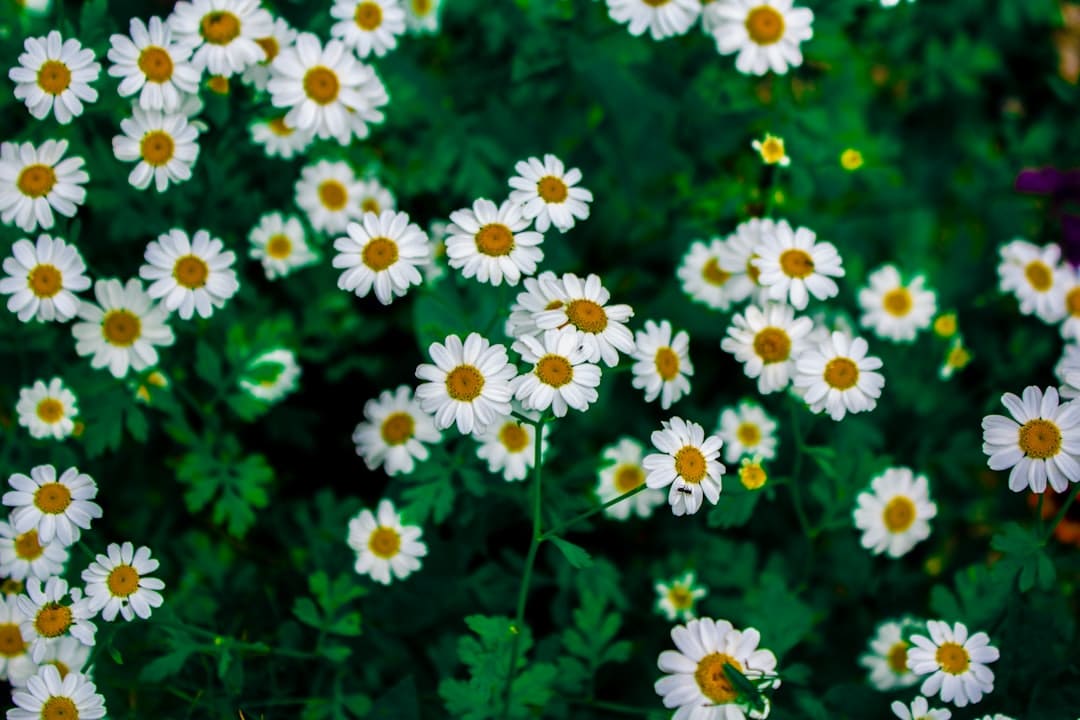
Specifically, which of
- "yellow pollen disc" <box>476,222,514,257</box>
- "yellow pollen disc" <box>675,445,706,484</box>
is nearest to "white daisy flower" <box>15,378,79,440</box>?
"yellow pollen disc" <box>476,222,514,257</box>

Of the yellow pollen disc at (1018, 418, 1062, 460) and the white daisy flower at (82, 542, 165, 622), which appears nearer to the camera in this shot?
the white daisy flower at (82, 542, 165, 622)

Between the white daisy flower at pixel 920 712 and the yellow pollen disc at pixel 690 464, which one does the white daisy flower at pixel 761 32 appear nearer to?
the yellow pollen disc at pixel 690 464

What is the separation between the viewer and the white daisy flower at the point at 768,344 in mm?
2908

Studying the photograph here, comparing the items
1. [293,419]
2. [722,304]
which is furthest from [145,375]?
[722,304]

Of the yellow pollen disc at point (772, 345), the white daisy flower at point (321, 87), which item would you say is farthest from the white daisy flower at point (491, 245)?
the yellow pollen disc at point (772, 345)

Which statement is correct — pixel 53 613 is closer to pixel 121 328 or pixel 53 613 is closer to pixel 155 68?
pixel 121 328

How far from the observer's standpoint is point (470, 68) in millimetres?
4230

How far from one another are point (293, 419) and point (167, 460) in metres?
0.47

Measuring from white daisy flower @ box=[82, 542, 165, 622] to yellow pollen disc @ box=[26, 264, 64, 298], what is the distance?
2.65 feet

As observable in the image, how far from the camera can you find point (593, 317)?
2.51 meters

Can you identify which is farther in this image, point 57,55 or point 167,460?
point 167,460

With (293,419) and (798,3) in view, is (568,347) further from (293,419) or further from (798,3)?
(798,3)

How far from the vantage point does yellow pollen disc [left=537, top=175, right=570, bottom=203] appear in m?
2.75

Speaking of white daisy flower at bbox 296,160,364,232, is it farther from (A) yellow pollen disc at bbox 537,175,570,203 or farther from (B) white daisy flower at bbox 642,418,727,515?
(B) white daisy flower at bbox 642,418,727,515
